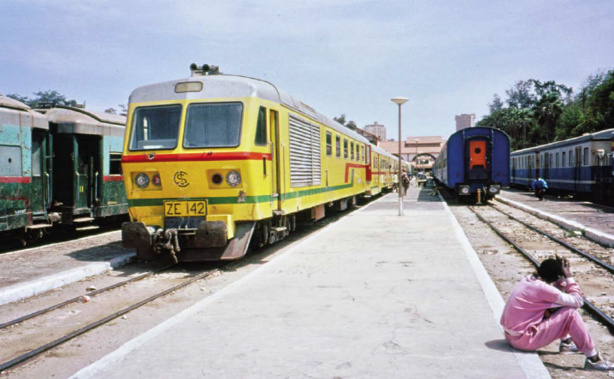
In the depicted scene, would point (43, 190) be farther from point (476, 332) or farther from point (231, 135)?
point (476, 332)

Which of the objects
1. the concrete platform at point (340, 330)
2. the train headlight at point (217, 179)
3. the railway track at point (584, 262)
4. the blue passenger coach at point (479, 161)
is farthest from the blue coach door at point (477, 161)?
the train headlight at point (217, 179)

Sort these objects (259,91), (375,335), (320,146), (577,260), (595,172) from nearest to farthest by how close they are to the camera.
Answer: (375,335)
(259,91)
(577,260)
(320,146)
(595,172)

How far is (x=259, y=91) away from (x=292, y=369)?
5.95 m

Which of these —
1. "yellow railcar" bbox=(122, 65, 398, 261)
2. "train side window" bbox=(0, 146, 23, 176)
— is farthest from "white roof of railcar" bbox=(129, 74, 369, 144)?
"train side window" bbox=(0, 146, 23, 176)

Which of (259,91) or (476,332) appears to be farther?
(259,91)

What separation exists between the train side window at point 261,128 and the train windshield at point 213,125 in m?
0.38

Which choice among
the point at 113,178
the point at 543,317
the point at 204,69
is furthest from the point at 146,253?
the point at 543,317

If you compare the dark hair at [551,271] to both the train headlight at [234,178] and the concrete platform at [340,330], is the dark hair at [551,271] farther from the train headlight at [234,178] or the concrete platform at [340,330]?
the train headlight at [234,178]

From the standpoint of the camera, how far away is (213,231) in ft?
28.3

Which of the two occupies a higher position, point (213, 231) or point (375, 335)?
point (213, 231)

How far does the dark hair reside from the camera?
4.74m

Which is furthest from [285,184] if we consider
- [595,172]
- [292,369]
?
[595,172]

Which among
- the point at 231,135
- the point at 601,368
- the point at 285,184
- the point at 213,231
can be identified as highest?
the point at 231,135

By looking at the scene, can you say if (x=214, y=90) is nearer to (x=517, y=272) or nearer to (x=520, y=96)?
(x=517, y=272)
